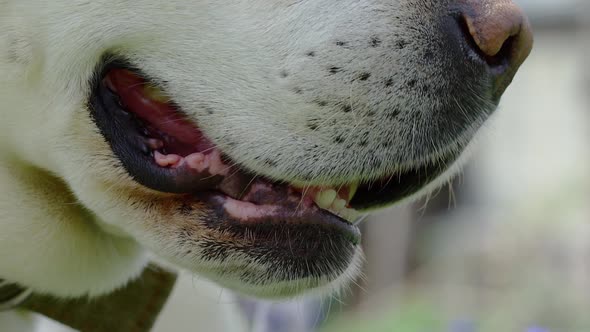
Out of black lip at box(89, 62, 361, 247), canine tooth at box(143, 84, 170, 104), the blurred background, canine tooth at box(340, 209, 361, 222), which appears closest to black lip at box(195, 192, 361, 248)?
black lip at box(89, 62, 361, 247)

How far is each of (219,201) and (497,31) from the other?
2.43ft

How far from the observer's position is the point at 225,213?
2.22m

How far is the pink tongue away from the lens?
2277 mm

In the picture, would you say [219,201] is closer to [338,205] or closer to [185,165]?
[185,165]

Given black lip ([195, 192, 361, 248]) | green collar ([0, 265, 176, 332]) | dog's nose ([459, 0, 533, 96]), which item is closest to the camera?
dog's nose ([459, 0, 533, 96])

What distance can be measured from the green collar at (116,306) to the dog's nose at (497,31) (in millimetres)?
1153

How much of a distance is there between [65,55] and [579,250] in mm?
5525

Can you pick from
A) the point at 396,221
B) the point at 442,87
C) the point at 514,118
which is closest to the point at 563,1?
the point at 514,118

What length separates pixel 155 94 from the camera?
7.54ft

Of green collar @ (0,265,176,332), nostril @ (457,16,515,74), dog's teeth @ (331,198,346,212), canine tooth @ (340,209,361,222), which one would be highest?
nostril @ (457,16,515,74)

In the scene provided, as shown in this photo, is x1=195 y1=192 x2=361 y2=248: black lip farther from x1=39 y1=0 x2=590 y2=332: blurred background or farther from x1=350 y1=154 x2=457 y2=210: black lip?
x1=39 y1=0 x2=590 y2=332: blurred background

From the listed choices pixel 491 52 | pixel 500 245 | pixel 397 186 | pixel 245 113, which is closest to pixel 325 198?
pixel 397 186

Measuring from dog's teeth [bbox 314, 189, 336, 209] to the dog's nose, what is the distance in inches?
19.1

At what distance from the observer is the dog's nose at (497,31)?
208 cm
